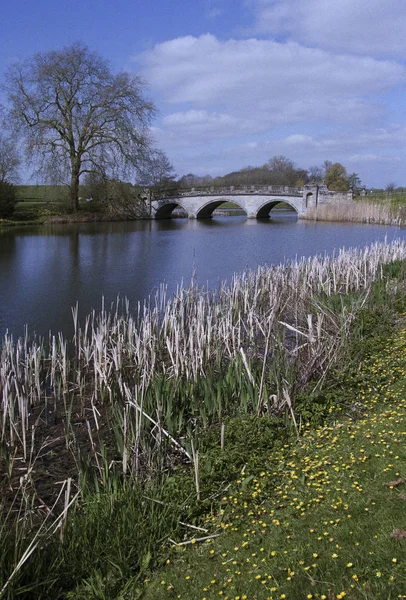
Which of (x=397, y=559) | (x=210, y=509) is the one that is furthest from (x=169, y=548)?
(x=397, y=559)

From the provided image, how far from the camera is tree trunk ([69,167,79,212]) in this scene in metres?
40.5

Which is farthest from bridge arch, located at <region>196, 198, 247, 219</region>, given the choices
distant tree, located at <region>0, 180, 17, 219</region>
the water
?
distant tree, located at <region>0, 180, 17, 219</region>

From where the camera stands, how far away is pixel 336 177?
66750 millimetres

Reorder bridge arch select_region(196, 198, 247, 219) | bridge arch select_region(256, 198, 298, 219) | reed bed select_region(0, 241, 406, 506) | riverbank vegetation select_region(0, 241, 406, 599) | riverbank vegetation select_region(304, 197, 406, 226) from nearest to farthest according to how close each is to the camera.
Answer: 1. riverbank vegetation select_region(0, 241, 406, 599)
2. reed bed select_region(0, 241, 406, 506)
3. riverbank vegetation select_region(304, 197, 406, 226)
4. bridge arch select_region(256, 198, 298, 219)
5. bridge arch select_region(196, 198, 247, 219)

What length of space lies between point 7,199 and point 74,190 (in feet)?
18.2

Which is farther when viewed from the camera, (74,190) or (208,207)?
(208,207)

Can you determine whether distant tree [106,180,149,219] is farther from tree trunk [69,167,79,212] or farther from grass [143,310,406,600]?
grass [143,310,406,600]

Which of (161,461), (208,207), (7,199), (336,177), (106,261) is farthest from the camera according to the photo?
(336,177)

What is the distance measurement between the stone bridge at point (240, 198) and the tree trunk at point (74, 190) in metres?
9.09

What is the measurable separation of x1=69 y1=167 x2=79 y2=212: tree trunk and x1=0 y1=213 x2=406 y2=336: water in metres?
6.85

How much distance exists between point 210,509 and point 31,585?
132cm

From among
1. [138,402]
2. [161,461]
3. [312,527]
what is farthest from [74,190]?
A: [312,527]

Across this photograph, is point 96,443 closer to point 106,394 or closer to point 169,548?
point 106,394

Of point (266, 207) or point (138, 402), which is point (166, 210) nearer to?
point (266, 207)
